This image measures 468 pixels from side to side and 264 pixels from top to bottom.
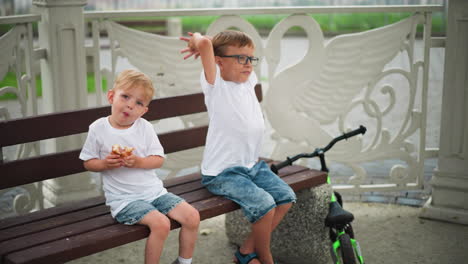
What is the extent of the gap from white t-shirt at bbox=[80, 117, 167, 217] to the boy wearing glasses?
0.46m

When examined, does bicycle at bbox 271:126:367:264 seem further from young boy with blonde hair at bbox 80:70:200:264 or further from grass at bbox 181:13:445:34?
grass at bbox 181:13:445:34

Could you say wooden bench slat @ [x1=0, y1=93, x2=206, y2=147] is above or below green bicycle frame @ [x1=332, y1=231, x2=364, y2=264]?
above

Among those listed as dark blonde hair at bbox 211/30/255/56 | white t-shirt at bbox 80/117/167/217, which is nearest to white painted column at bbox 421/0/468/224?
dark blonde hair at bbox 211/30/255/56

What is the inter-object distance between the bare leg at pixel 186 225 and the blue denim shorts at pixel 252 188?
0.35 meters

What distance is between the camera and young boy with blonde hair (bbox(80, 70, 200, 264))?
3285mm

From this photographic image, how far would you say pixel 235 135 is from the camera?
376 centimetres

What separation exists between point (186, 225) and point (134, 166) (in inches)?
16.1

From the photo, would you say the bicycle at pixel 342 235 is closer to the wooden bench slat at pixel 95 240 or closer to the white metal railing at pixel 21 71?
the wooden bench slat at pixel 95 240

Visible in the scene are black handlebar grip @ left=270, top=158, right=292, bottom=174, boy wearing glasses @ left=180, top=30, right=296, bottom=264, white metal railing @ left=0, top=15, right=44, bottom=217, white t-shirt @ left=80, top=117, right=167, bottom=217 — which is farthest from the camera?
white metal railing @ left=0, top=15, right=44, bottom=217

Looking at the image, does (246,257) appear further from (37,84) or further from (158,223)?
(37,84)

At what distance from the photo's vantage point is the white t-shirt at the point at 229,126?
12.3 feet

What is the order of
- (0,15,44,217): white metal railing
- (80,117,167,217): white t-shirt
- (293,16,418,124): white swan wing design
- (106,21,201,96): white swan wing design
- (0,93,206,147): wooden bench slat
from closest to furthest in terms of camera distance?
1. (80,117,167,217): white t-shirt
2. (0,93,206,147): wooden bench slat
3. (0,15,44,217): white metal railing
4. (106,21,201,96): white swan wing design
5. (293,16,418,124): white swan wing design

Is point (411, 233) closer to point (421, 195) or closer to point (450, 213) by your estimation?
point (450, 213)

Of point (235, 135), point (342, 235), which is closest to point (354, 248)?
point (342, 235)
